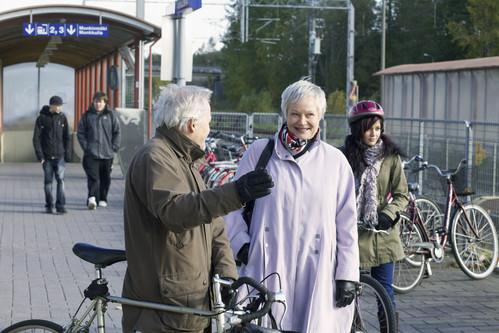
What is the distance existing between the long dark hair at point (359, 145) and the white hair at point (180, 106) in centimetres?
221

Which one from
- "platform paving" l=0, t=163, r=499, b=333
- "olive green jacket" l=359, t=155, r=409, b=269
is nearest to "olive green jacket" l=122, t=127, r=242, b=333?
"olive green jacket" l=359, t=155, r=409, b=269

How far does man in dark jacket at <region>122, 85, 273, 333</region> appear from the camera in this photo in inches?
163

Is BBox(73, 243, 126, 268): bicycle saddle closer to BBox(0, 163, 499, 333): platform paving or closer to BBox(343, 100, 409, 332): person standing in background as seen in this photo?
BBox(343, 100, 409, 332): person standing in background

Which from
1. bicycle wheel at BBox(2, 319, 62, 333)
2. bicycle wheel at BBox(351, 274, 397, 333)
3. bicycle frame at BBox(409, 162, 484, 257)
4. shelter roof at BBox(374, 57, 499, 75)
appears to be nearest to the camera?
bicycle wheel at BBox(2, 319, 62, 333)

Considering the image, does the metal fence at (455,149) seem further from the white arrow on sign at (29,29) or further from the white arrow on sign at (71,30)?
the white arrow on sign at (29,29)

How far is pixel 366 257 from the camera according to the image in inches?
248

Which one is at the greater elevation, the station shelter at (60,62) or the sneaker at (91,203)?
the station shelter at (60,62)

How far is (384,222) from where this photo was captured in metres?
6.35

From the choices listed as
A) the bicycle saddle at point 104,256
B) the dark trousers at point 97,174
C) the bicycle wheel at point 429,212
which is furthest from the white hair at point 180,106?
the dark trousers at point 97,174

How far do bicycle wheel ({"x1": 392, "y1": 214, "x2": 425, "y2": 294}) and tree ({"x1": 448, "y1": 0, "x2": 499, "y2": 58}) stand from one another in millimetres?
39514

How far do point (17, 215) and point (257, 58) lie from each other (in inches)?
2694

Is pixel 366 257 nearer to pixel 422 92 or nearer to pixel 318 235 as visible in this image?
pixel 318 235

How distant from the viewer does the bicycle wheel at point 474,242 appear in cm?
976

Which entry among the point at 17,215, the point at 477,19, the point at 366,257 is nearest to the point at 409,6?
the point at 477,19
